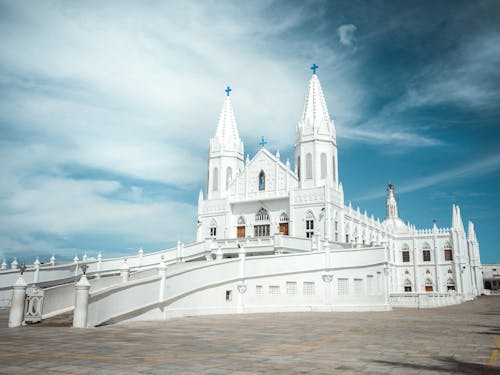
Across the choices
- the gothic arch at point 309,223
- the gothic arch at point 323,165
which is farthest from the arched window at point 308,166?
the gothic arch at point 309,223

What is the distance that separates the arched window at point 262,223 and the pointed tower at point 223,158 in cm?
523

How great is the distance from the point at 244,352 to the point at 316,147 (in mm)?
38654

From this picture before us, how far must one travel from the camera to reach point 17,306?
15.1 m

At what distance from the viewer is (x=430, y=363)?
26.2ft

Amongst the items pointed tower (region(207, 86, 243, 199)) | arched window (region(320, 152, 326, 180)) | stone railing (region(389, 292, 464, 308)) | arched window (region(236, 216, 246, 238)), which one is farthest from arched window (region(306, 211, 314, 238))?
pointed tower (region(207, 86, 243, 199))

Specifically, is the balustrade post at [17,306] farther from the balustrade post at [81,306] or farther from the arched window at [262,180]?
the arched window at [262,180]

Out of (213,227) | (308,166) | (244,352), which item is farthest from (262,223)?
(244,352)

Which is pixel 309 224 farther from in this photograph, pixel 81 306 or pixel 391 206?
pixel 391 206

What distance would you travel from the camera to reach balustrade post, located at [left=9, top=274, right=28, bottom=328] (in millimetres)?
14938

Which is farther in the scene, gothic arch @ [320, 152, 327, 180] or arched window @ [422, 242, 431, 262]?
arched window @ [422, 242, 431, 262]

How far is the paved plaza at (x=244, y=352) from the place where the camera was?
7.25 m

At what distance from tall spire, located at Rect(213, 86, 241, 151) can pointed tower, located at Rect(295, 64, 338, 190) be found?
27.1ft

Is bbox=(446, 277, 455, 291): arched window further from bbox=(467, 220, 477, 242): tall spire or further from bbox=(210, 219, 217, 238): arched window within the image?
bbox=(210, 219, 217, 238): arched window

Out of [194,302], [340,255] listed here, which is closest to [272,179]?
[340,255]
